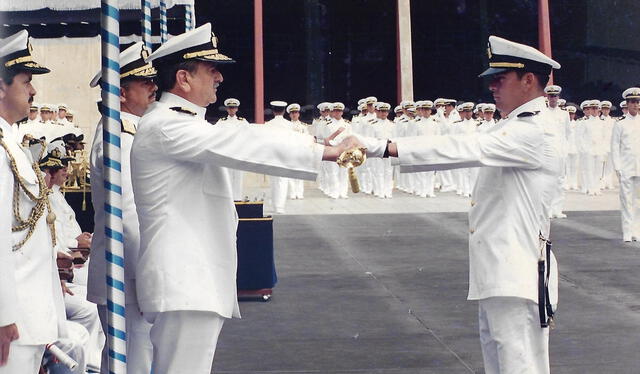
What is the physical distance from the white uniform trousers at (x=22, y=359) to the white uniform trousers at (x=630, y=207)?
12936 mm

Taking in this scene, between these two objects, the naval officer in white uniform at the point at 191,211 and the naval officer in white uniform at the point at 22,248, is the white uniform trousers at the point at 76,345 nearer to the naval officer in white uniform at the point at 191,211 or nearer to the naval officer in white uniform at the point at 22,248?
the naval officer in white uniform at the point at 22,248

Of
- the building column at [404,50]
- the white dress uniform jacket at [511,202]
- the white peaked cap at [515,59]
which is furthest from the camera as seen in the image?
the building column at [404,50]

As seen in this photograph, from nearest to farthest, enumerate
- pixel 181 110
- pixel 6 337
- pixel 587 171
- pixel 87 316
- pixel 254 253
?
pixel 6 337 → pixel 181 110 → pixel 87 316 → pixel 254 253 → pixel 587 171

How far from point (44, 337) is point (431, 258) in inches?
409

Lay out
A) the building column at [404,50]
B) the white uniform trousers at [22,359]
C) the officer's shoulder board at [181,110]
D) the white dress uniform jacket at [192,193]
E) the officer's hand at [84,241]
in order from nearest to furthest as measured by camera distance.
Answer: the white uniform trousers at [22,359]
the white dress uniform jacket at [192,193]
the officer's shoulder board at [181,110]
the officer's hand at [84,241]
the building column at [404,50]

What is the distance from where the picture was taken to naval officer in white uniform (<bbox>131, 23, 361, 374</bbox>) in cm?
472

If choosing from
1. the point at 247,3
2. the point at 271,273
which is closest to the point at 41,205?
the point at 271,273

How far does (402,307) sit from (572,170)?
17.4 m

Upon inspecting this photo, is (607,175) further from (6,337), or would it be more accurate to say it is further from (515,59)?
(6,337)

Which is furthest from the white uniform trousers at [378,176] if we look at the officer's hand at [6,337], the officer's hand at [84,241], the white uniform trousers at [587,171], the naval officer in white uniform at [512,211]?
the officer's hand at [6,337]

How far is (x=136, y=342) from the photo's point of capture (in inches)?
231

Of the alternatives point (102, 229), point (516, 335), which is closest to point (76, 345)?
point (102, 229)

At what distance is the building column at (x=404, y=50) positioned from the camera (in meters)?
31.5

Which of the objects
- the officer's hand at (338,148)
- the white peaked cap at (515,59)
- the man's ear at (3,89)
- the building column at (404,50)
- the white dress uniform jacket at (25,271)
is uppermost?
the building column at (404,50)
